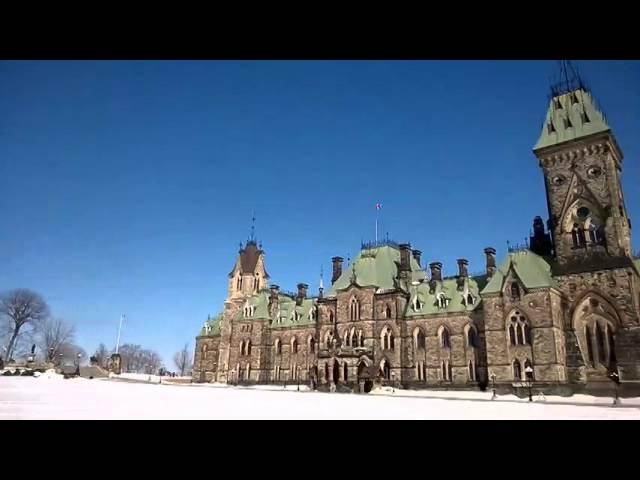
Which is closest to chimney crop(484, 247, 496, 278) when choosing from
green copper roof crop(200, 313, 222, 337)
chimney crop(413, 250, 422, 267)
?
chimney crop(413, 250, 422, 267)

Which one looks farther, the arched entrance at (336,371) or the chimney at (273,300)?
the chimney at (273,300)

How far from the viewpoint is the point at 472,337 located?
44031 mm

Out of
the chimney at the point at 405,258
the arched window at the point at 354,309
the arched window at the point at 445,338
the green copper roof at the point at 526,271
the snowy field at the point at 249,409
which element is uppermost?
the chimney at the point at 405,258

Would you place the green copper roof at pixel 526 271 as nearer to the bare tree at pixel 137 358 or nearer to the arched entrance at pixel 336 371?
the arched entrance at pixel 336 371

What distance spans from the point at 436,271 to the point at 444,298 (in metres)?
4.77

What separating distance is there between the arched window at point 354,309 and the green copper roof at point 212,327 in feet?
86.5

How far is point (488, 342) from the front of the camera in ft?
133

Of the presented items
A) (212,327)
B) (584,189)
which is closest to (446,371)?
(584,189)

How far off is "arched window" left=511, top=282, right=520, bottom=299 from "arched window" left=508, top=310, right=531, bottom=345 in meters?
1.34

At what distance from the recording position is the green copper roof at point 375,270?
50688 millimetres

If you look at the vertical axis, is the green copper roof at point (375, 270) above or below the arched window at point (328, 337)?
above

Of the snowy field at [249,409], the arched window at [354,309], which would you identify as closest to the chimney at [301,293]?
the arched window at [354,309]

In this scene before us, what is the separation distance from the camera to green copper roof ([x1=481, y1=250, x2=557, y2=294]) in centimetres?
3966
